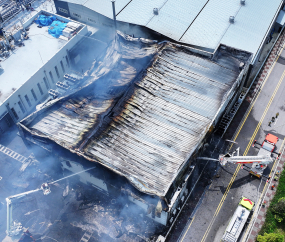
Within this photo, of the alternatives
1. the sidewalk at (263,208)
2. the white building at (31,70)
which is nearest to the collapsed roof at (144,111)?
the white building at (31,70)

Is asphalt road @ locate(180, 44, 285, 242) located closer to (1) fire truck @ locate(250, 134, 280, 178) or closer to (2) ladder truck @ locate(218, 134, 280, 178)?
(1) fire truck @ locate(250, 134, 280, 178)

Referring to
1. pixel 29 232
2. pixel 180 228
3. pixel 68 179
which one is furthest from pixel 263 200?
pixel 29 232

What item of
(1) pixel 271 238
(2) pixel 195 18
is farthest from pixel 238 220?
(2) pixel 195 18

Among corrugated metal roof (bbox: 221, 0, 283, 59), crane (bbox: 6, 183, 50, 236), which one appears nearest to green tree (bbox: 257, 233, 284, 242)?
crane (bbox: 6, 183, 50, 236)

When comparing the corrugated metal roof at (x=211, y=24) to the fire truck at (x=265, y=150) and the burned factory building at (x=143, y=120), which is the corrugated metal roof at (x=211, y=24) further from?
the fire truck at (x=265, y=150)

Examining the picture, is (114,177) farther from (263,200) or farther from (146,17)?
(146,17)

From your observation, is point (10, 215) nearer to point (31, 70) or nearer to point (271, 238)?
point (31, 70)

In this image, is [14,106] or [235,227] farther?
[14,106]
